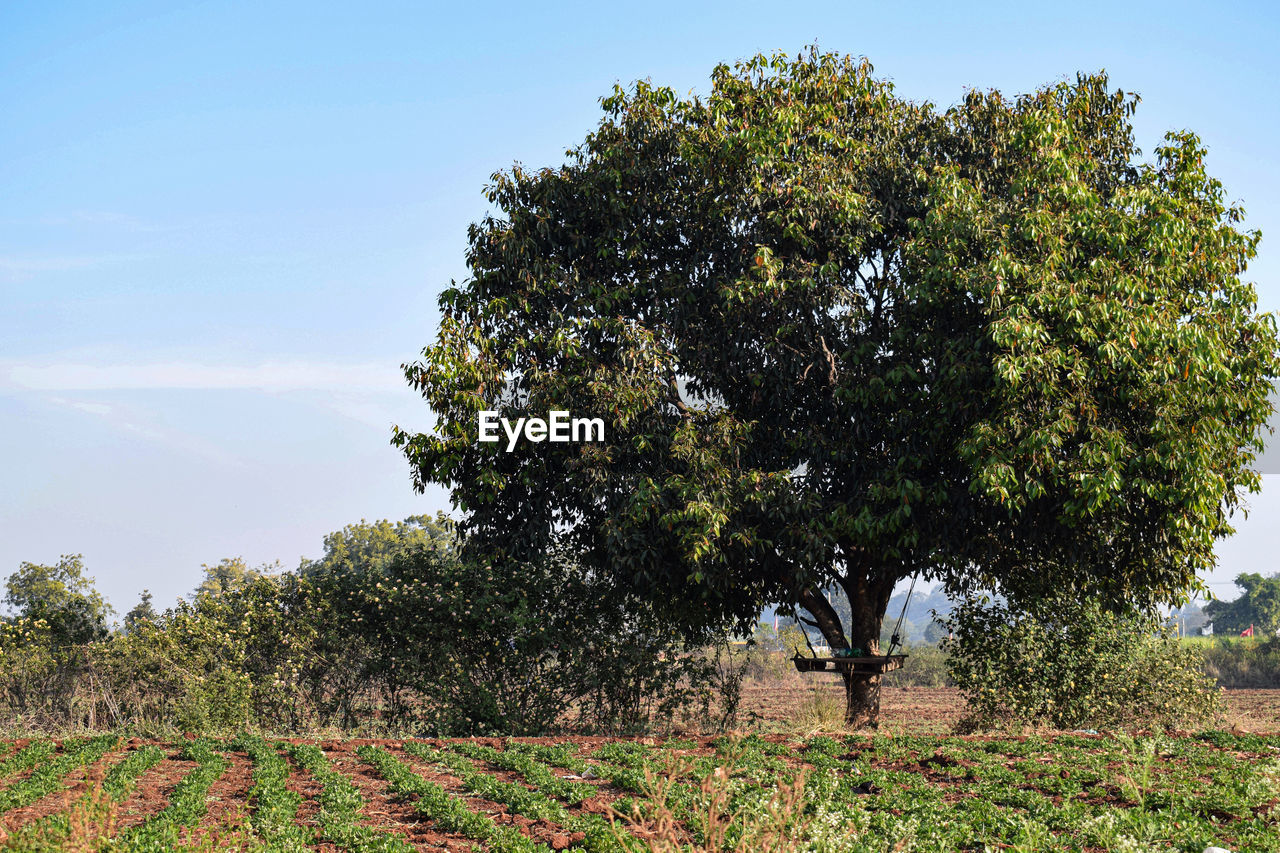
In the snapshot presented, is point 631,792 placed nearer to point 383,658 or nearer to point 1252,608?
point 383,658

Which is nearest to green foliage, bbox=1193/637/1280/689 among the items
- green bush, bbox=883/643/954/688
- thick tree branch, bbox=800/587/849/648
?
green bush, bbox=883/643/954/688

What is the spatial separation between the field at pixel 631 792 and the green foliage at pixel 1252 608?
81165mm

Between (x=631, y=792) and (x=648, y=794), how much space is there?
3.75 meters

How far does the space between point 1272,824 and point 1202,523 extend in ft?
21.0

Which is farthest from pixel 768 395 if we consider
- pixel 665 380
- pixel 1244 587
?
pixel 1244 587

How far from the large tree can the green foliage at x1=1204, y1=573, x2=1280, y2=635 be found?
77048 mm

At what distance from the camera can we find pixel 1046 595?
1509cm

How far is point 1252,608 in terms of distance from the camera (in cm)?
8269

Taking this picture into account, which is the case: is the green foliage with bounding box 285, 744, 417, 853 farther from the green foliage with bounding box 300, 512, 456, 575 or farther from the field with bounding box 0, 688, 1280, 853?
the green foliage with bounding box 300, 512, 456, 575

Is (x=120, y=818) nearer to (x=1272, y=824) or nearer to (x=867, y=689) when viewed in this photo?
(x=1272, y=824)

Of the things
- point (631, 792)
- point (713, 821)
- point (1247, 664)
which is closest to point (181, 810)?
point (631, 792)

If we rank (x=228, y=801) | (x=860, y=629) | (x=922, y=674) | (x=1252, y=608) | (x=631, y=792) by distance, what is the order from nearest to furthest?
(x=228, y=801), (x=631, y=792), (x=860, y=629), (x=922, y=674), (x=1252, y=608)

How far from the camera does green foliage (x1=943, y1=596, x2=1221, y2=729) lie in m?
15.4

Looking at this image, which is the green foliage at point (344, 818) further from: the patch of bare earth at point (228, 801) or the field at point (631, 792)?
the patch of bare earth at point (228, 801)
